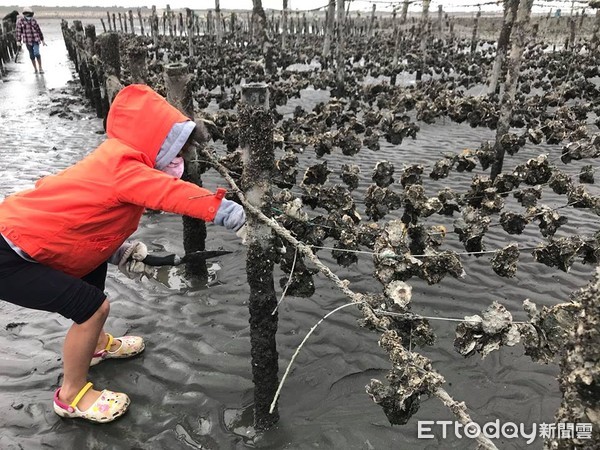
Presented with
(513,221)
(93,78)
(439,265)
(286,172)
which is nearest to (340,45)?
(93,78)

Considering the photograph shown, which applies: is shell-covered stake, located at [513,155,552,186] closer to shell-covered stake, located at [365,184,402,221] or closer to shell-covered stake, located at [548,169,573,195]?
shell-covered stake, located at [548,169,573,195]

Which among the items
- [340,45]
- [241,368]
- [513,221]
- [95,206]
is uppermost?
[340,45]

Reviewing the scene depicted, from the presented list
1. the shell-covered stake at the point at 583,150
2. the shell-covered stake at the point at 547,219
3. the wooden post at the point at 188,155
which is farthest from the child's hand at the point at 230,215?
the shell-covered stake at the point at 583,150

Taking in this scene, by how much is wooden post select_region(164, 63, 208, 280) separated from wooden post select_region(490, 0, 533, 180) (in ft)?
18.1

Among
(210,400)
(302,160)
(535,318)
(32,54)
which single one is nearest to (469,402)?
(535,318)

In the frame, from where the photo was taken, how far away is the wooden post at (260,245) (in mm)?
2637

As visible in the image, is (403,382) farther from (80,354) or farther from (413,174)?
(413,174)

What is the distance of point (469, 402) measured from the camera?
11.7 ft

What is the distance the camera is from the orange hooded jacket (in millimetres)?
2672

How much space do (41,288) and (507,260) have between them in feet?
12.7

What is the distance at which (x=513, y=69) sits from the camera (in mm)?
7898

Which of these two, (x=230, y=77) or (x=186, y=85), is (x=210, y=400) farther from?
(x=230, y=77)

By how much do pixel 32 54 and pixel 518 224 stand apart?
22.4m

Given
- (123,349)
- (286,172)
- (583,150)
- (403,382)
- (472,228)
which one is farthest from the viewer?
(583,150)
